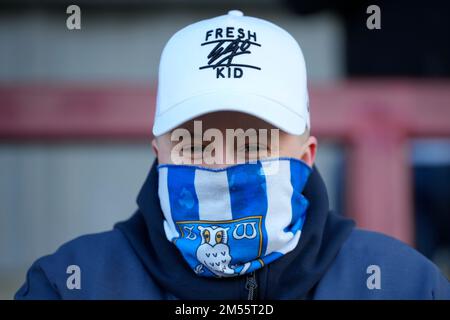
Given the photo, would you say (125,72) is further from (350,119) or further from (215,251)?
(215,251)

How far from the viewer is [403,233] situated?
10.5 ft

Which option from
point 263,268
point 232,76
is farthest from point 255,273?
point 232,76

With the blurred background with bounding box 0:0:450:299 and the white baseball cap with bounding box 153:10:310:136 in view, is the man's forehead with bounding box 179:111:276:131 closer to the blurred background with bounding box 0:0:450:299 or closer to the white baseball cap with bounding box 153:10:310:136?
the white baseball cap with bounding box 153:10:310:136

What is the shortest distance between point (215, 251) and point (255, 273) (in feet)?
0.35

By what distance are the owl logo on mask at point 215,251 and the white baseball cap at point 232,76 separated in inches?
9.7

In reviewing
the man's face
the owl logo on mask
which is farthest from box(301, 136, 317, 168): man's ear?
the owl logo on mask

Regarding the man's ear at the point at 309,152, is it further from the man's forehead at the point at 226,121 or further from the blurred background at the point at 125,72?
the blurred background at the point at 125,72

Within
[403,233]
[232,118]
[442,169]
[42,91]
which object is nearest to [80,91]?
[42,91]

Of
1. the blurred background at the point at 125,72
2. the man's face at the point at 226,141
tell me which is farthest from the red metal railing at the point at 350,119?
the man's face at the point at 226,141

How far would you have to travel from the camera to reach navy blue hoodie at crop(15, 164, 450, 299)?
1540 millimetres

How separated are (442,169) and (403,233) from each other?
128 cm

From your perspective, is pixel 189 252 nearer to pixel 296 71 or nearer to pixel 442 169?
pixel 296 71

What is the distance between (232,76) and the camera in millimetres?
1592

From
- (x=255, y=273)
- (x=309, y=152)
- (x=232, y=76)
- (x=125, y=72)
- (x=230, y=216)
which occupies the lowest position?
(x=255, y=273)
